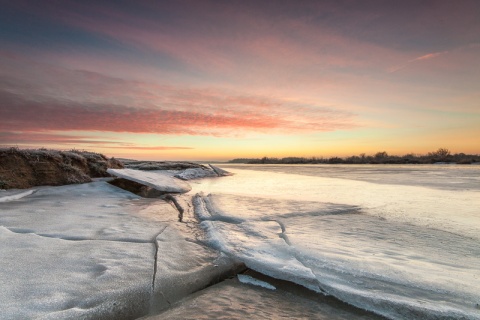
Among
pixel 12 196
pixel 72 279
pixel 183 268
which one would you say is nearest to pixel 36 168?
pixel 12 196

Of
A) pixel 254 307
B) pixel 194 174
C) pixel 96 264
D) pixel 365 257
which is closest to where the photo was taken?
pixel 254 307

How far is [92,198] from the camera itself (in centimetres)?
416

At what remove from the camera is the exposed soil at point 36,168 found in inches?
193

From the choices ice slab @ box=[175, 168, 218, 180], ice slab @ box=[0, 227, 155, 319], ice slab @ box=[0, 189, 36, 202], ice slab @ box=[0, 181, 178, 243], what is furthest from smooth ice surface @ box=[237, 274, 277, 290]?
ice slab @ box=[175, 168, 218, 180]

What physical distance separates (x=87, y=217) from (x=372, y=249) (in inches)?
109

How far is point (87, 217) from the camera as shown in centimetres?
283

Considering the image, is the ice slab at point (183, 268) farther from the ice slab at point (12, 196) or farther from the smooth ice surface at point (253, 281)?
the ice slab at point (12, 196)

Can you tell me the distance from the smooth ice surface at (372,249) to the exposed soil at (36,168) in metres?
3.69

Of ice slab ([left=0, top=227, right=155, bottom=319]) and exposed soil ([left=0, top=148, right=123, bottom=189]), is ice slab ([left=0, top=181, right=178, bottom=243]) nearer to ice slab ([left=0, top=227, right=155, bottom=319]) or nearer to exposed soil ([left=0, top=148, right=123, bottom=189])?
ice slab ([left=0, top=227, right=155, bottom=319])

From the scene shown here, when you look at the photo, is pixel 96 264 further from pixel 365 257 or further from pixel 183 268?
pixel 365 257

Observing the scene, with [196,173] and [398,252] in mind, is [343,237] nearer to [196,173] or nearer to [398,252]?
[398,252]

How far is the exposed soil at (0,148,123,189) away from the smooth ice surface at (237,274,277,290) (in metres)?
5.09

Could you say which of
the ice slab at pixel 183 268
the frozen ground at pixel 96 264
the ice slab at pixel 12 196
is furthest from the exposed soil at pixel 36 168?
the ice slab at pixel 183 268

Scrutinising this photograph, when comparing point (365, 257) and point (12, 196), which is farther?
point (12, 196)
